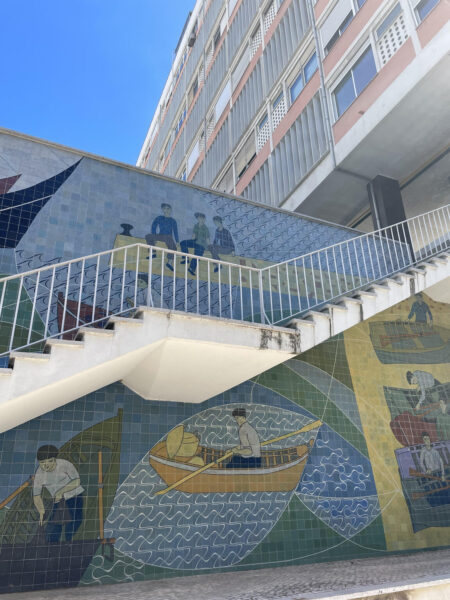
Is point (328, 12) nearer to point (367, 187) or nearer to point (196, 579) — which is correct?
point (367, 187)

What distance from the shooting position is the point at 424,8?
30.4 feet

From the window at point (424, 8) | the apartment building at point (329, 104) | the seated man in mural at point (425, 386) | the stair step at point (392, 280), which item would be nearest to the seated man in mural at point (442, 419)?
the seated man in mural at point (425, 386)

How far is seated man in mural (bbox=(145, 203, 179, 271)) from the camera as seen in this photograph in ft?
23.3

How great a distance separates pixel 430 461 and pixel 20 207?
8.43 metres

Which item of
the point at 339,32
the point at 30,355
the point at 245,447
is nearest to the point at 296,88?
the point at 339,32

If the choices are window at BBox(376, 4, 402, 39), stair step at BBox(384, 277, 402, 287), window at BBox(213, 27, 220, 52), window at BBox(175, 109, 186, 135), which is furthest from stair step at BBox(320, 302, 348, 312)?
window at BBox(175, 109, 186, 135)

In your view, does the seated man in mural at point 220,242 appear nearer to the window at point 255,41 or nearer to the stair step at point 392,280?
the stair step at point 392,280

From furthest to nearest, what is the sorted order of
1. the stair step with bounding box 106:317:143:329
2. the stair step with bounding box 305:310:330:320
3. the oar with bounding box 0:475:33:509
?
the stair step with bounding box 305:310:330:320 < the oar with bounding box 0:475:33:509 < the stair step with bounding box 106:317:143:329

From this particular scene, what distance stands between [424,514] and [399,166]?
8.03 m

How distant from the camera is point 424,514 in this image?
739 centimetres

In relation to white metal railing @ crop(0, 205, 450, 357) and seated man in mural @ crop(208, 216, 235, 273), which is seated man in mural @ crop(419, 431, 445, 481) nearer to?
white metal railing @ crop(0, 205, 450, 357)

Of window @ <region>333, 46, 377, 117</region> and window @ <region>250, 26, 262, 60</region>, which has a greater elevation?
window @ <region>250, 26, 262, 60</region>

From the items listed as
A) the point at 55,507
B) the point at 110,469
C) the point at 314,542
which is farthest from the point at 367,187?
the point at 55,507

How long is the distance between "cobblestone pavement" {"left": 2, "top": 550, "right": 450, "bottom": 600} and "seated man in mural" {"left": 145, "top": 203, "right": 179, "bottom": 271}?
448 centimetres
